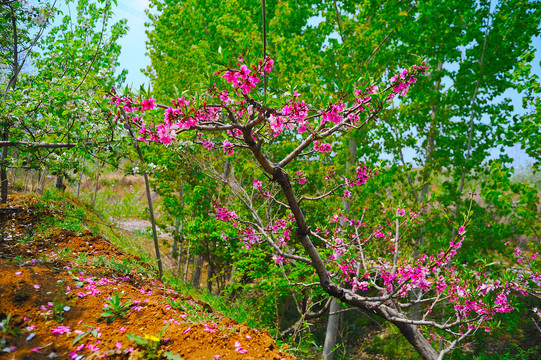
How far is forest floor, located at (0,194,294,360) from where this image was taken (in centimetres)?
187

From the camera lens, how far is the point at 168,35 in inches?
402

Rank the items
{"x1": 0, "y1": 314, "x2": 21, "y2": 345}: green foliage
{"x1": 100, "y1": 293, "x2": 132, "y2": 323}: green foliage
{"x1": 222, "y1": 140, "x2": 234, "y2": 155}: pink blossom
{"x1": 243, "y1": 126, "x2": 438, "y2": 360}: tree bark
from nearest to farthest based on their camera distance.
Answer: {"x1": 0, "y1": 314, "x2": 21, "y2": 345}: green foliage
{"x1": 100, "y1": 293, "x2": 132, "y2": 323}: green foliage
{"x1": 243, "y1": 126, "x2": 438, "y2": 360}: tree bark
{"x1": 222, "y1": 140, "x2": 234, "y2": 155}: pink blossom

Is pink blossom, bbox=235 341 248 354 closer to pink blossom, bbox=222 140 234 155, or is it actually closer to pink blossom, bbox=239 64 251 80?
pink blossom, bbox=222 140 234 155

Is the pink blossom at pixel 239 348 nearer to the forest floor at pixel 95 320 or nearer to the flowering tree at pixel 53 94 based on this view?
the forest floor at pixel 95 320

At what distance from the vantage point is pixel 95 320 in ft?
7.31

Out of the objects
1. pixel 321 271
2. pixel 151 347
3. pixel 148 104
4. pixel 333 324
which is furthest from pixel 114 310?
pixel 333 324

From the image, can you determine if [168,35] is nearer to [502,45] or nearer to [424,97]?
[424,97]

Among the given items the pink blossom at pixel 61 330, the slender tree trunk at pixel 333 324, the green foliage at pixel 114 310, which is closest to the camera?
the pink blossom at pixel 61 330

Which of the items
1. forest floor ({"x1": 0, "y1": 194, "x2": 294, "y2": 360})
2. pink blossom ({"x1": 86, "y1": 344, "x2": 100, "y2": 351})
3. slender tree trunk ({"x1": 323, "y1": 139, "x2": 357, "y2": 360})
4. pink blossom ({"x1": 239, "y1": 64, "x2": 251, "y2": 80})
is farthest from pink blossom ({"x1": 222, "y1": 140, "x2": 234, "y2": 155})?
slender tree trunk ({"x1": 323, "y1": 139, "x2": 357, "y2": 360})

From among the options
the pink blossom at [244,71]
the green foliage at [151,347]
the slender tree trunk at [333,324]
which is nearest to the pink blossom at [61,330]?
the green foliage at [151,347]

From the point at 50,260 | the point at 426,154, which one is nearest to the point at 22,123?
the point at 50,260

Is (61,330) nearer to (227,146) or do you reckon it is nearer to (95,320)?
(95,320)

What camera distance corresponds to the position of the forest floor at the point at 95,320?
1.87 m

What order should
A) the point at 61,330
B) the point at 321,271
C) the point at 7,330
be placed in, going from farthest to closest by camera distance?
the point at 321,271 < the point at 61,330 < the point at 7,330
